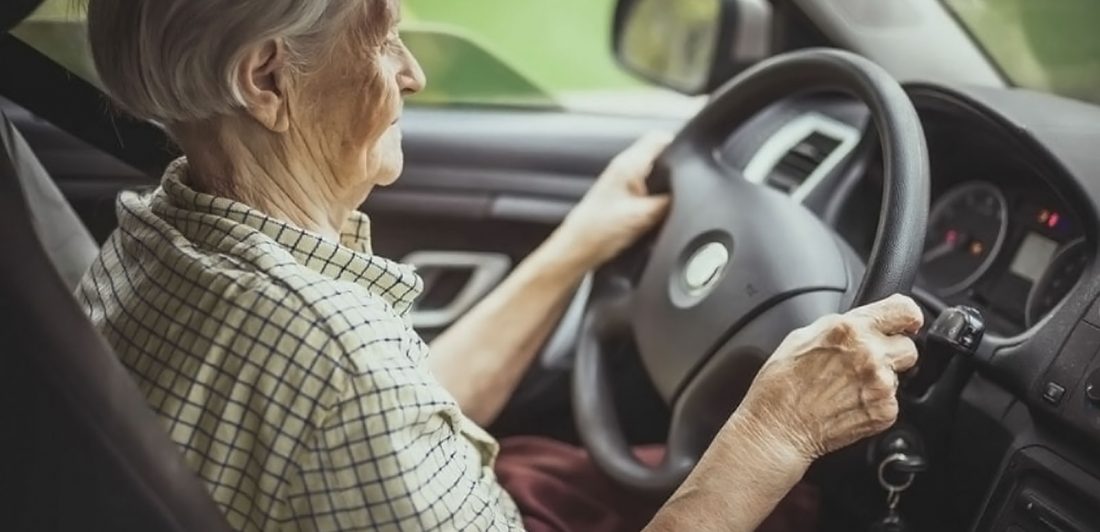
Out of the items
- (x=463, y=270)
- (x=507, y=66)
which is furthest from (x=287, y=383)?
(x=507, y=66)

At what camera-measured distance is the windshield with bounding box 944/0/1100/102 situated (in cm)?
176

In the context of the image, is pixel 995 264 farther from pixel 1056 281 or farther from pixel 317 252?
pixel 317 252

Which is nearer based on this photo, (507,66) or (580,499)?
(580,499)

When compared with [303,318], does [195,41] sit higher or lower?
higher

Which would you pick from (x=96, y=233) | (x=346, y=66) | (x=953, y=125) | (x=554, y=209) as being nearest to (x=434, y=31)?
(x=554, y=209)

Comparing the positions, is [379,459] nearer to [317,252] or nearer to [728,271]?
[317,252]

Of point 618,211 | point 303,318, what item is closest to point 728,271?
point 618,211

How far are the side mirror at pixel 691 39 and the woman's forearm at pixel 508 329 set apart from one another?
Answer: 1.54 feet

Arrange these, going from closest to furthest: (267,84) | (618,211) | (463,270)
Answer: (267,84), (618,211), (463,270)

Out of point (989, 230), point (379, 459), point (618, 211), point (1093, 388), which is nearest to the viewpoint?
point (379, 459)

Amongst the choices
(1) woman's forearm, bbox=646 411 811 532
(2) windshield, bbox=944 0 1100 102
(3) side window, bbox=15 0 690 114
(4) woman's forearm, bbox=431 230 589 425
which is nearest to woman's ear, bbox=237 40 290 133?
(1) woman's forearm, bbox=646 411 811 532

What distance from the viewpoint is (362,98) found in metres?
1.22

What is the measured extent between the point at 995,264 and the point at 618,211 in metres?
0.44

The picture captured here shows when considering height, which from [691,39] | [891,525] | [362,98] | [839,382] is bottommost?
[891,525]
